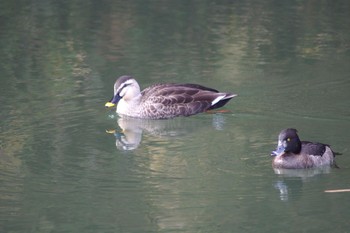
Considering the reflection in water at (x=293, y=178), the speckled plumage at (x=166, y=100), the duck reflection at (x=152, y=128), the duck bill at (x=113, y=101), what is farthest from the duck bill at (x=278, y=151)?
the duck bill at (x=113, y=101)

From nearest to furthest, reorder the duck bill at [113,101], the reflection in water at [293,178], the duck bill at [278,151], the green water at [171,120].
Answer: the green water at [171,120] < the reflection in water at [293,178] < the duck bill at [278,151] < the duck bill at [113,101]

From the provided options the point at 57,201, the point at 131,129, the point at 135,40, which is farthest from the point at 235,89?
the point at 57,201

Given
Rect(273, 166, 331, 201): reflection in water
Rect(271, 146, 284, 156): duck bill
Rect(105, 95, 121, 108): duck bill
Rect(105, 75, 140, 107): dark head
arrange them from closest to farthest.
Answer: Rect(273, 166, 331, 201): reflection in water, Rect(271, 146, 284, 156): duck bill, Rect(105, 95, 121, 108): duck bill, Rect(105, 75, 140, 107): dark head

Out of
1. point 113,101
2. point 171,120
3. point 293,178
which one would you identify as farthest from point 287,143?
point 113,101

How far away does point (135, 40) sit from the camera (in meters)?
19.2

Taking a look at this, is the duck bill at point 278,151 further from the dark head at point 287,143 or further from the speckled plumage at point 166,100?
the speckled plumage at point 166,100

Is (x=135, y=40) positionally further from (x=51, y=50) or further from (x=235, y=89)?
(x=235, y=89)

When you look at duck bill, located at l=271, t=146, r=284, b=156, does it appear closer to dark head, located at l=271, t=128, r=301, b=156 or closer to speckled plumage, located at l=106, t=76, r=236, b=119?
dark head, located at l=271, t=128, r=301, b=156

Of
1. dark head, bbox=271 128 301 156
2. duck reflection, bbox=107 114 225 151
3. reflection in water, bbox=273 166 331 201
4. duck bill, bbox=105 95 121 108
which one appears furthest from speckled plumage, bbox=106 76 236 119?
reflection in water, bbox=273 166 331 201

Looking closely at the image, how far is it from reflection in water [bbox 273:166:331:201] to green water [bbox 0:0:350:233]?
0.08 feet

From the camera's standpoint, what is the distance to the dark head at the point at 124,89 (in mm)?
14703

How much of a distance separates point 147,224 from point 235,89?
6.04 metres

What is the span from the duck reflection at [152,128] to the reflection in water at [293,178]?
2127 millimetres

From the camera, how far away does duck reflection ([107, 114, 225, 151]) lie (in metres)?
13.2
